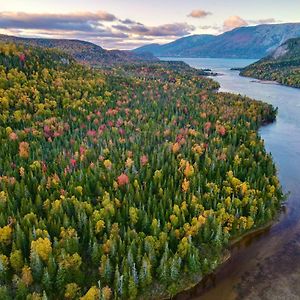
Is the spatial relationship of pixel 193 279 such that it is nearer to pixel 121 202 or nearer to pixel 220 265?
pixel 220 265

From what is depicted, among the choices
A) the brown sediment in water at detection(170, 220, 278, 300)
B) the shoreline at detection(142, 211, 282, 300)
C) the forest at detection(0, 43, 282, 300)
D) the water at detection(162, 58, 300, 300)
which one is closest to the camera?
the forest at detection(0, 43, 282, 300)

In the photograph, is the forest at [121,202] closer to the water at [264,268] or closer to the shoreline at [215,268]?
the shoreline at [215,268]

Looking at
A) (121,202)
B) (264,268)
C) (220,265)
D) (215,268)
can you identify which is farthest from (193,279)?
(121,202)

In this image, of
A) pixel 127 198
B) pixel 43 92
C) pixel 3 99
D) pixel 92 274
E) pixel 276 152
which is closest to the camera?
pixel 92 274

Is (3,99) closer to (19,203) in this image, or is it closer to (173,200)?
(19,203)

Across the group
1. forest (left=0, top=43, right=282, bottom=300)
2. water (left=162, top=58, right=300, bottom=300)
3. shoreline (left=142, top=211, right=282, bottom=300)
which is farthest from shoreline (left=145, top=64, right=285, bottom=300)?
water (left=162, top=58, right=300, bottom=300)

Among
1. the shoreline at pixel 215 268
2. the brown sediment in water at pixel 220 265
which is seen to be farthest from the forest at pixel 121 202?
the brown sediment in water at pixel 220 265

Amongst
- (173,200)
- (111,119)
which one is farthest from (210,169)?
(111,119)

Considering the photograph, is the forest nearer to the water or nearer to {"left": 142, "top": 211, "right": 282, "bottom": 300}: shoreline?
{"left": 142, "top": 211, "right": 282, "bottom": 300}: shoreline
